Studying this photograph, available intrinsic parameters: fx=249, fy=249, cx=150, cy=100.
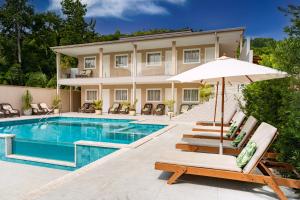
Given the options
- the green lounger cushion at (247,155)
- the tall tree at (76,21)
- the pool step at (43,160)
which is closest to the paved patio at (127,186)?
the green lounger cushion at (247,155)

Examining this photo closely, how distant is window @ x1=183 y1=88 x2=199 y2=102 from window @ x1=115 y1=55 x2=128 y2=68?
612 cm

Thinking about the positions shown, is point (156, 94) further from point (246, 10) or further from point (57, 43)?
point (246, 10)

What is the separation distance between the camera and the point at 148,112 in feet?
68.3

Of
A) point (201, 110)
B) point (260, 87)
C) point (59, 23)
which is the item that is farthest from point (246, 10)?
point (260, 87)

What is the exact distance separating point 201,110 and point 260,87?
871cm

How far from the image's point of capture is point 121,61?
23.0 meters

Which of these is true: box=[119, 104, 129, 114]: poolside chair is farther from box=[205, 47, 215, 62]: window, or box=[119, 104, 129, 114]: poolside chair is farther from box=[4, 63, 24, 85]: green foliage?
box=[4, 63, 24, 85]: green foliage

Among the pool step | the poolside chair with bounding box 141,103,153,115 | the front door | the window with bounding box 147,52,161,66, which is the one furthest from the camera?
the front door

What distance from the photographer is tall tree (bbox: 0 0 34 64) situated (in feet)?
109

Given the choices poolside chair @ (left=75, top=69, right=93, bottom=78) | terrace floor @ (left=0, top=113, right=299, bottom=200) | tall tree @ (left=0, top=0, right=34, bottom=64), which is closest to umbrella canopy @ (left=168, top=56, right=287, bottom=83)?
terrace floor @ (left=0, top=113, right=299, bottom=200)

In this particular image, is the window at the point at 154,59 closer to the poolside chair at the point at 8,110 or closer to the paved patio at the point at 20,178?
the poolside chair at the point at 8,110

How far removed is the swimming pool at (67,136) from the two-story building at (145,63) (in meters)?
4.86

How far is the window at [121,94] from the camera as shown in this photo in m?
22.9

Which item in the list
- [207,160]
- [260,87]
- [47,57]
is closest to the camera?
[207,160]
